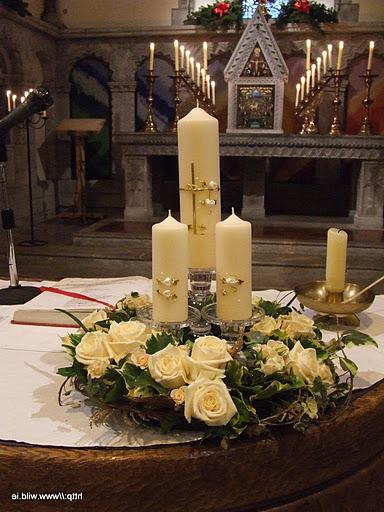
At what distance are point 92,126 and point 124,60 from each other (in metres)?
1.28

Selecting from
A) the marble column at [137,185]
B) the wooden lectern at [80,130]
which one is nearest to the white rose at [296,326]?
the marble column at [137,185]

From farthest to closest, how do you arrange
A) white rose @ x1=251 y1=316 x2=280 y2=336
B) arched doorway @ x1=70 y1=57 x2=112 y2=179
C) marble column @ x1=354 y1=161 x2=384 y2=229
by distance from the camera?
arched doorway @ x1=70 y1=57 x2=112 y2=179
marble column @ x1=354 y1=161 x2=384 y2=229
white rose @ x1=251 y1=316 x2=280 y2=336

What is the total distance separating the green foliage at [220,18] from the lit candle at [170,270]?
5972 mm

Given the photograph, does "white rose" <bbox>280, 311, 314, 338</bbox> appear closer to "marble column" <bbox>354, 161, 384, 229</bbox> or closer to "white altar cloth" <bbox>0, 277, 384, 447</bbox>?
"white altar cloth" <bbox>0, 277, 384, 447</bbox>

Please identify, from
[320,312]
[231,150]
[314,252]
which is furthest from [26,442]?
[231,150]

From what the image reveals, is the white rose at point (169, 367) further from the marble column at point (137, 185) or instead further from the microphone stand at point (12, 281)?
the marble column at point (137, 185)

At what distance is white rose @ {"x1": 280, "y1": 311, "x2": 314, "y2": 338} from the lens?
1.25 meters

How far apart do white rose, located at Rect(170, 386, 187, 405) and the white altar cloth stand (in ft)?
0.26

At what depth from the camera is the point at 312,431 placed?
1.05 meters

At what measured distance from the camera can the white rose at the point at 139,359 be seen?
107cm

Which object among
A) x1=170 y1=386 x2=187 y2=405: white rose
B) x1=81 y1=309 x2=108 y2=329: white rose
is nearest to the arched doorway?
x1=81 y1=309 x2=108 y2=329: white rose

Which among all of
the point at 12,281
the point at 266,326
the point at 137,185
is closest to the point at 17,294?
the point at 12,281

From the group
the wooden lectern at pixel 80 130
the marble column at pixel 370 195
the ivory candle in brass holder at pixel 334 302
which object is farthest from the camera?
the wooden lectern at pixel 80 130

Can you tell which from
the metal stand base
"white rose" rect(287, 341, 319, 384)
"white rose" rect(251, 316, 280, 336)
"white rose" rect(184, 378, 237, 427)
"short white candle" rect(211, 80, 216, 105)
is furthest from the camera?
"short white candle" rect(211, 80, 216, 105)
